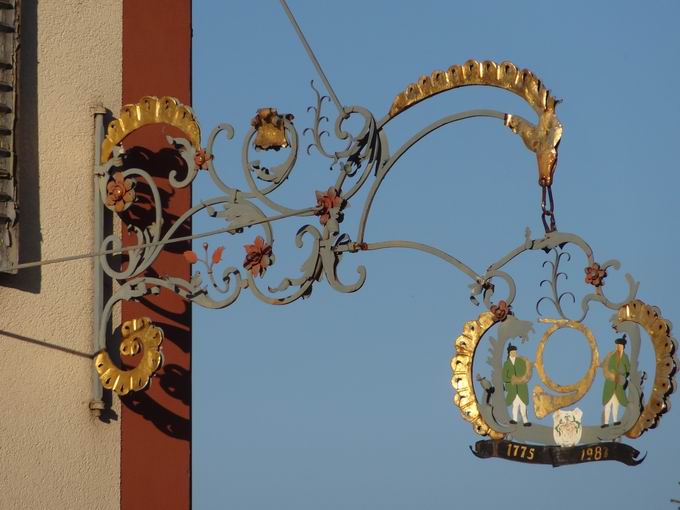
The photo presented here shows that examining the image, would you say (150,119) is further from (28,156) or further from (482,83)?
(482,83)

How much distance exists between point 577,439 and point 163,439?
97.0 inches

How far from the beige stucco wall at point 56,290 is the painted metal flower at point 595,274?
267 centimetres

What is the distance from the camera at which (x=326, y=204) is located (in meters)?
10.6

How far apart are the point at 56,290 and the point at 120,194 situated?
0.59 metres

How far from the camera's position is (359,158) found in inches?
422

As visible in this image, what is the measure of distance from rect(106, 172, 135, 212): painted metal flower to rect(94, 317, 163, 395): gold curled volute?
63 centimetres

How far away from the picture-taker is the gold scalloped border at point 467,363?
10.2 meters

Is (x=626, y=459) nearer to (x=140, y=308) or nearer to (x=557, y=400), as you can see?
(x=557, y=400)

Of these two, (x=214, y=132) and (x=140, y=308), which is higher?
(x=214, y=132)

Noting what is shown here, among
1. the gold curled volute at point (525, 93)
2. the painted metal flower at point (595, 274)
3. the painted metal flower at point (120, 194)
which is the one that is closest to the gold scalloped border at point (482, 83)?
the gold curled volute at point (525, 93)

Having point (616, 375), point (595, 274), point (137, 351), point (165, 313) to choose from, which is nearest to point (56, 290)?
point (137, 351)

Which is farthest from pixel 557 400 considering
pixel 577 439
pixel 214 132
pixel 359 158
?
pixel 214 132

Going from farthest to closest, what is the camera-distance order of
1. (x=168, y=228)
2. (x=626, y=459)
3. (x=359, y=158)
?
(x=168, y=228) < (x=359, y=158) < (x=626, y=459)

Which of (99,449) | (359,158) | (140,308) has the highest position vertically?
(359,158)
